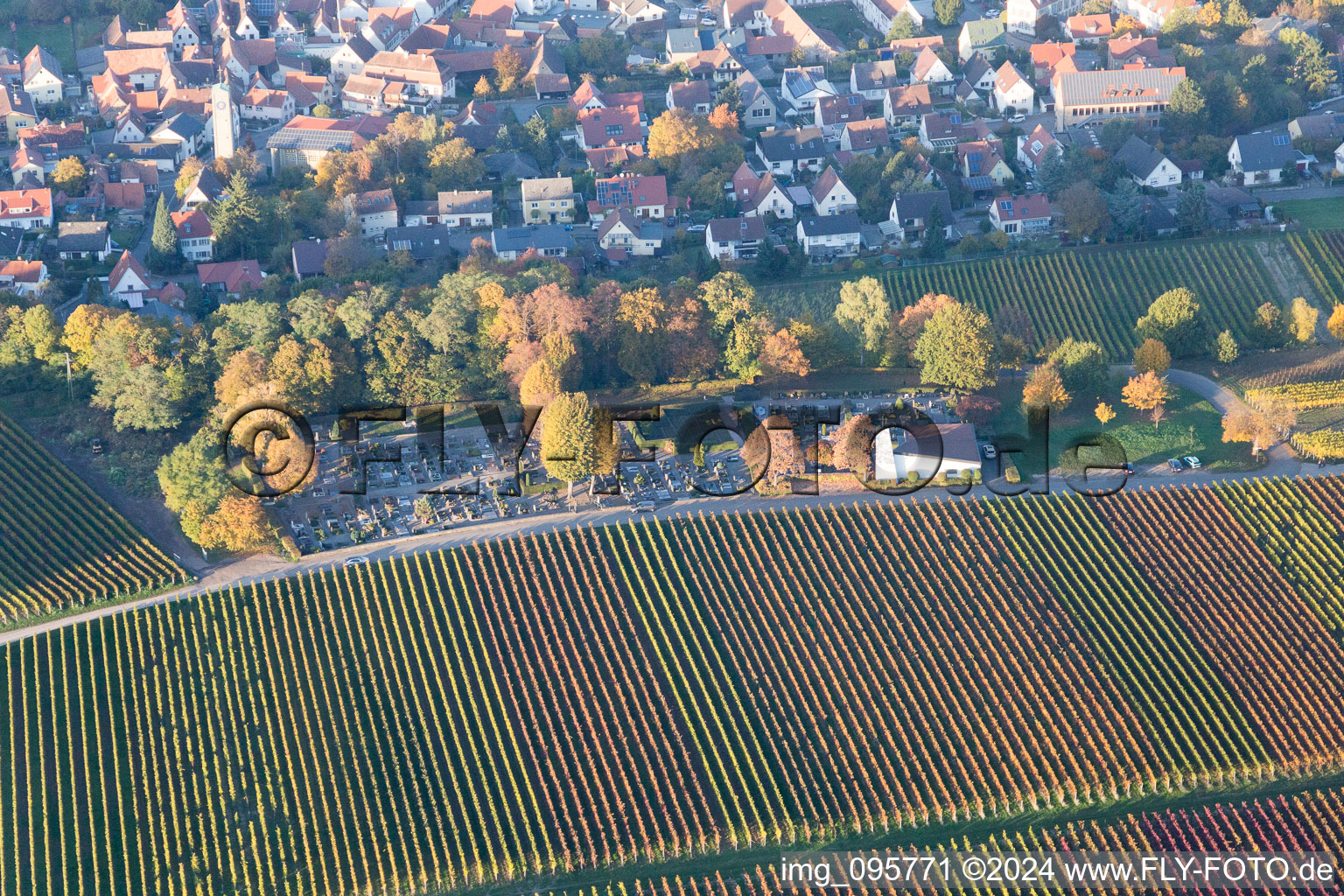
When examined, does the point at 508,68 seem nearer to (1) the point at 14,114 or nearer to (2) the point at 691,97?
(2) the point at 691,97

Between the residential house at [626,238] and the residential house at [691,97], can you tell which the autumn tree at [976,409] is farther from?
the residential house at [691,97]

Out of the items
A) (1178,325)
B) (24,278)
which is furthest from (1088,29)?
(24,278)

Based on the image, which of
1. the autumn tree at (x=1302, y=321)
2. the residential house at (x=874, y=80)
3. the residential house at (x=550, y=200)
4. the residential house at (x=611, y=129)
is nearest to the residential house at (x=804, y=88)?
the residential house at (x=874, y=80)

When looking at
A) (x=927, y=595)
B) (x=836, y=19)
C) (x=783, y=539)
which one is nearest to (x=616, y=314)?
(x=783, y=539)

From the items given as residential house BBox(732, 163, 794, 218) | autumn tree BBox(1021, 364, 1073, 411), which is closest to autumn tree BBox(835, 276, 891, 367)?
autumn tree BBox(1021, 364, 1073, 411)

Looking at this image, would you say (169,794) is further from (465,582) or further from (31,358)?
(31,358)
